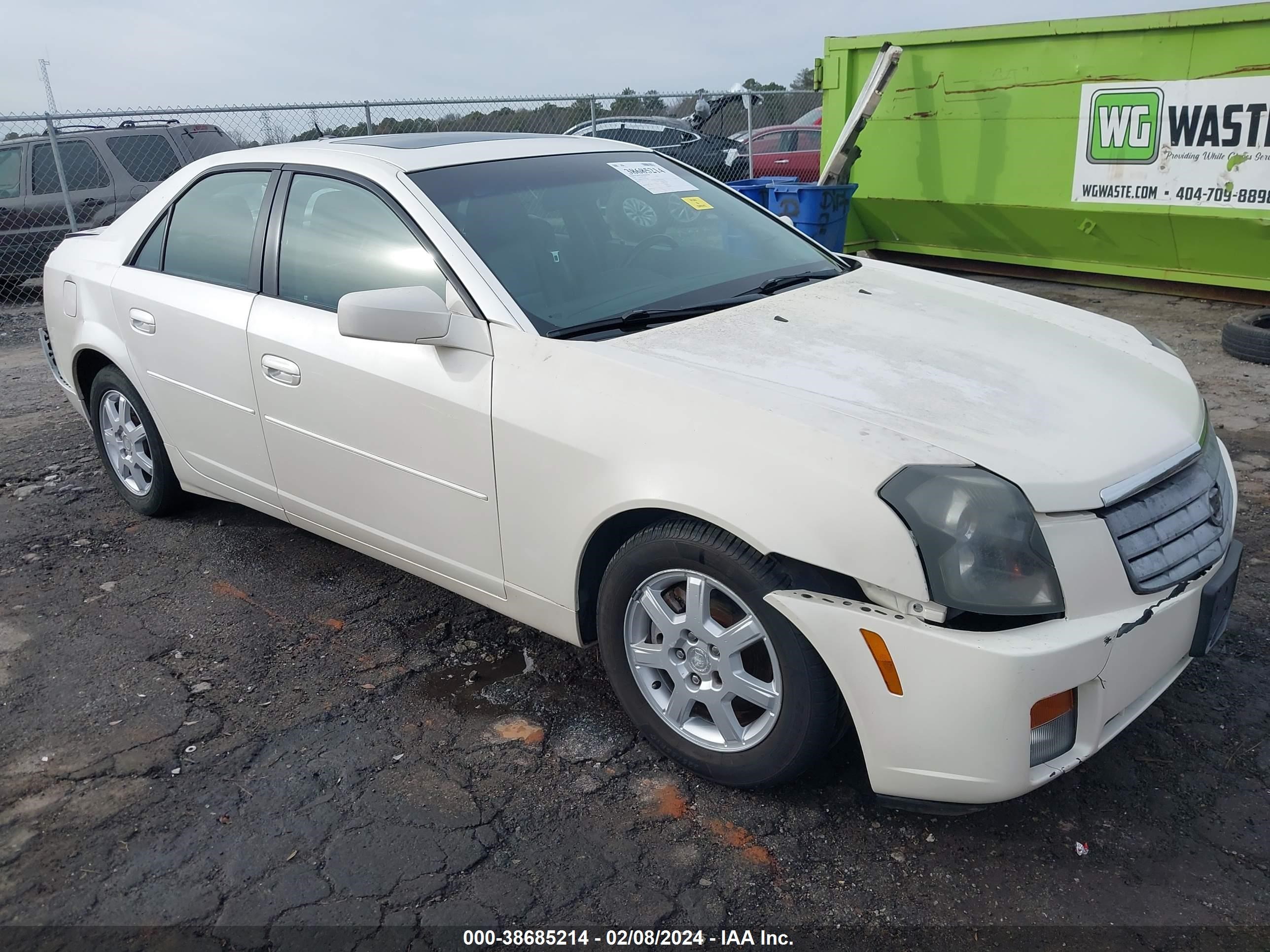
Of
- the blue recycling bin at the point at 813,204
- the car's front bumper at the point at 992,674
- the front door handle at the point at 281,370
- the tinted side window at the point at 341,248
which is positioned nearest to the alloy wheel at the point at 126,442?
the front door handle at the point at 281,370

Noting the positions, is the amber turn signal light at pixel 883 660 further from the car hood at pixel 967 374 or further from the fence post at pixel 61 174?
the fence post at pixel 61 174

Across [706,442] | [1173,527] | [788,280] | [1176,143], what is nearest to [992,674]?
[1173,527]

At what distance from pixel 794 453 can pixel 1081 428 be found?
0.74 meters

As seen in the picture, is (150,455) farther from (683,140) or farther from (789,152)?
(789,152)

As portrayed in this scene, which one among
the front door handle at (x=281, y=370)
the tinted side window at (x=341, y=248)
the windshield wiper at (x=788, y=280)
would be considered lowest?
the front door handle at (x=281, y=370)

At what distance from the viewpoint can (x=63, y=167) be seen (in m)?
10.4

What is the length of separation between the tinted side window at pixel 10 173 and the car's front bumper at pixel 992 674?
35.9 feet

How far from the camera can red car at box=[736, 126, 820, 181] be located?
14188 millimetres

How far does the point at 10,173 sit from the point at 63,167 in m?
0.54

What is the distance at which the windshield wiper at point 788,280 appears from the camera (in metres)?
3.29

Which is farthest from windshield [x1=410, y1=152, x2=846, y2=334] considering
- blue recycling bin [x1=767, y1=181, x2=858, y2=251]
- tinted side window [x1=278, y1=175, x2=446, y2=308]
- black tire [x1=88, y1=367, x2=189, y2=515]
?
blue recycling bin [x1=767, y1=181, x2=858, y2=251]

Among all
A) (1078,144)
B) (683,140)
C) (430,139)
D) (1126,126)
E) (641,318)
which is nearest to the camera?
(641,318)

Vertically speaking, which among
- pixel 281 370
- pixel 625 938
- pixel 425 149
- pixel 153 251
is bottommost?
pixel 625 938

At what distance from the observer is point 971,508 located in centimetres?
213
